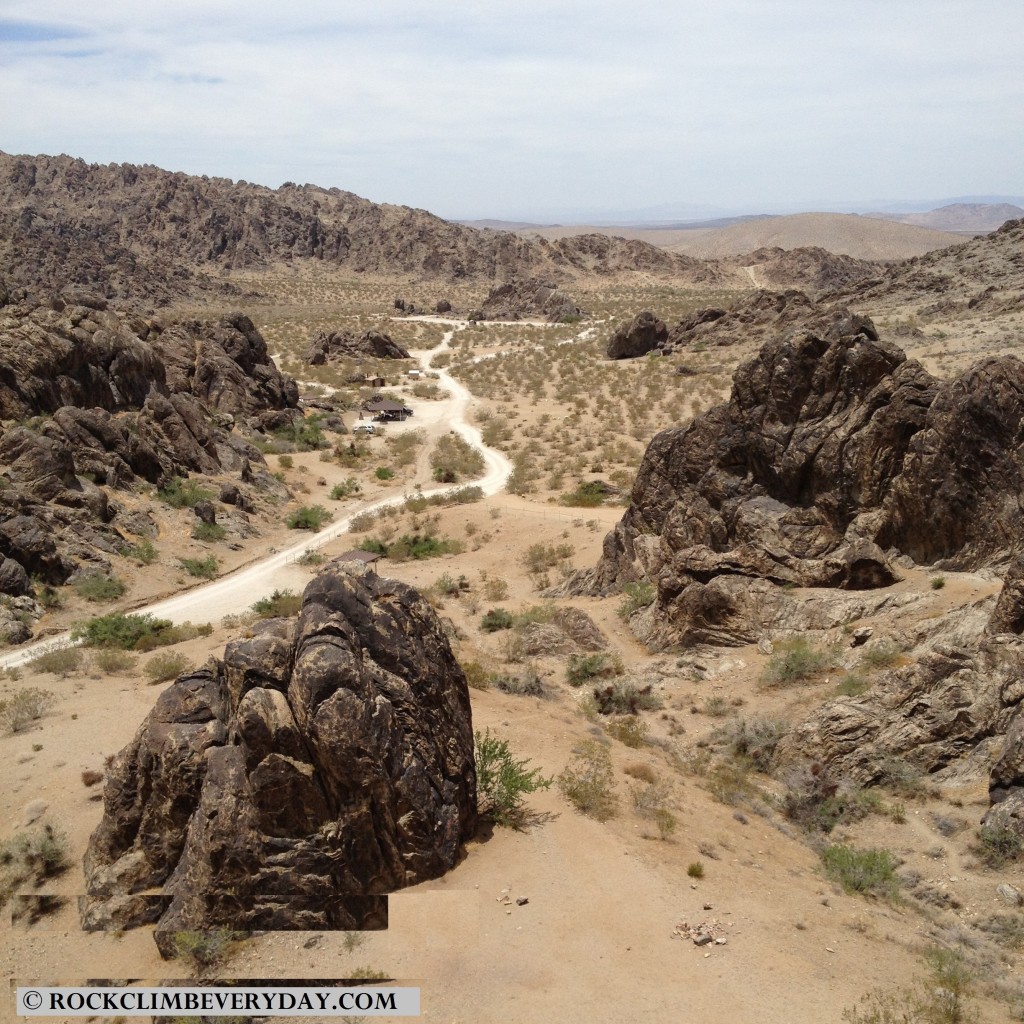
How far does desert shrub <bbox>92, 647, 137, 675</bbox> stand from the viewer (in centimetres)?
1583

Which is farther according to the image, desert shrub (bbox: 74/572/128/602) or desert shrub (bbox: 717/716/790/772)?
desert shrub (bbox: 74/572/128/602)

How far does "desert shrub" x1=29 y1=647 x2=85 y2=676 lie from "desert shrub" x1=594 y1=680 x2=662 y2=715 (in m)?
10.1

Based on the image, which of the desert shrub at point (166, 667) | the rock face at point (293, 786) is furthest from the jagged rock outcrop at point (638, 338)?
the rock face at point (293, 786)

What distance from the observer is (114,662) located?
52.3 feet

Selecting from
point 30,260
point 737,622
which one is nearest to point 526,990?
point 737,622

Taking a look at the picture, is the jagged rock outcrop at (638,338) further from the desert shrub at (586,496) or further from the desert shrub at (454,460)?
the desert shrub at (586,496)

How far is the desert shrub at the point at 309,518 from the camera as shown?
29.3m

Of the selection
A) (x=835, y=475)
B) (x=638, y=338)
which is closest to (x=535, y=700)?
(x=835, y=475)

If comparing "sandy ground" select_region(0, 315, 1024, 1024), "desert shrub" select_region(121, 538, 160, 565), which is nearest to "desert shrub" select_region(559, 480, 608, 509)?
"desert shrub" select_region(121, 538, 160, 565)

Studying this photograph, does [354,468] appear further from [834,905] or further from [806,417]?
[834,905]

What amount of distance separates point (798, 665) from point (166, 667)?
455 inches

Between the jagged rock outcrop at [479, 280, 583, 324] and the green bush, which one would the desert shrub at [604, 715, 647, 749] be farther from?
the jagged rock outcrop at [479, 280, 583, 324]

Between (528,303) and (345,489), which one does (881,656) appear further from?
(528,303)

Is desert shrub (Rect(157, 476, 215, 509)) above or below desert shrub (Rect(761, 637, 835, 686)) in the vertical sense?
above
